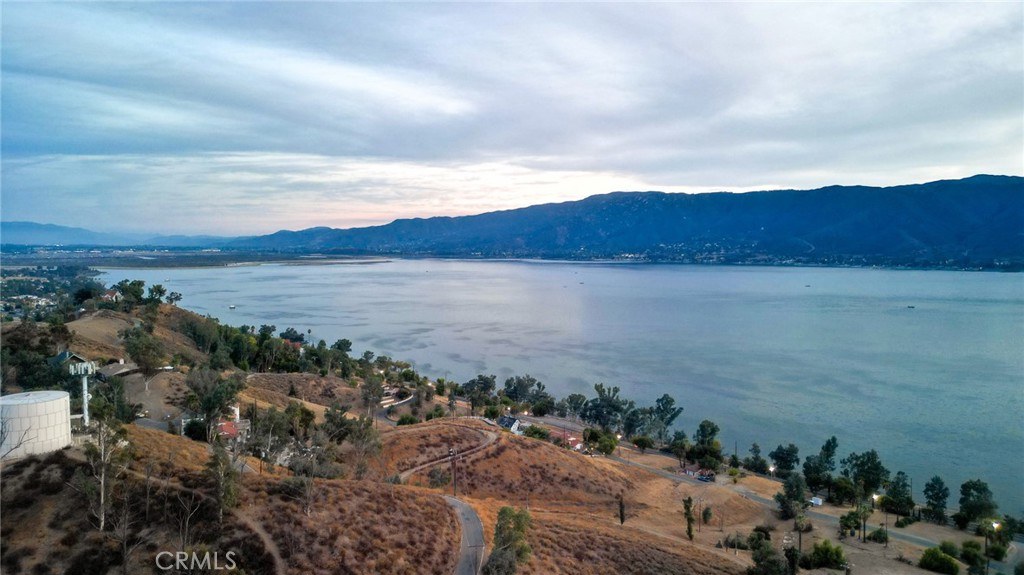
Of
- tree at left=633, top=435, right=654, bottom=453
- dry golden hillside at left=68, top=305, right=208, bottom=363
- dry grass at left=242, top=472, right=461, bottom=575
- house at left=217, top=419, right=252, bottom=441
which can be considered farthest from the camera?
tree at left=633, top=435, right=654, bottom=453

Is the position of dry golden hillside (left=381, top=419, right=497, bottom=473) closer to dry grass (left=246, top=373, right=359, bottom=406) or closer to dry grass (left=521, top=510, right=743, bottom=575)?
dry grass (left=521, top=510, right=743, bottom=575)

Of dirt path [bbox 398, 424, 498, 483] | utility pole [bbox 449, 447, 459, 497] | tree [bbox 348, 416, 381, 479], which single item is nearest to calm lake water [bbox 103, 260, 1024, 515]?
dirt path [bbox 398, 424, 498, 483]

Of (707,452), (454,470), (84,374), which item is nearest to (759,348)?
(707,452)

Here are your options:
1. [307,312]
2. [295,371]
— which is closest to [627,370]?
[295,371]

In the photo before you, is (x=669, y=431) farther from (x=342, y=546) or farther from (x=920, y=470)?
(x=342, y=546)

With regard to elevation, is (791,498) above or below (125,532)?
below

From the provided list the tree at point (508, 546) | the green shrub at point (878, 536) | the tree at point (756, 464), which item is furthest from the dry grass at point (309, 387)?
the green shrub at point (878, 536)

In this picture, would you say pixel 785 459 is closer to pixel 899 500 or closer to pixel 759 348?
pixel 899 500
